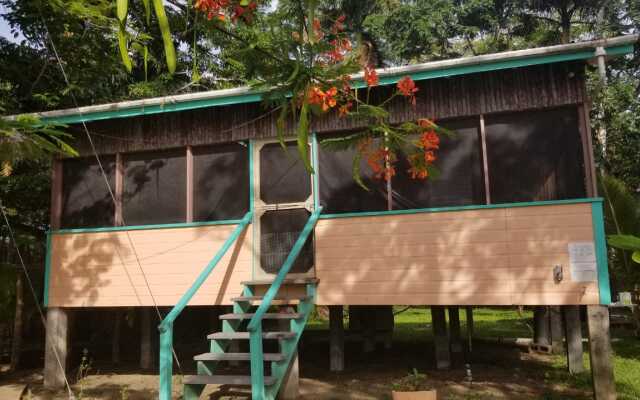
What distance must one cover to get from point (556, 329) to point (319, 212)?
6.26m

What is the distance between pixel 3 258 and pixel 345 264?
8.61 m

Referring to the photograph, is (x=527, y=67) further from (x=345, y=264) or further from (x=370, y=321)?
(x=370, y=321)

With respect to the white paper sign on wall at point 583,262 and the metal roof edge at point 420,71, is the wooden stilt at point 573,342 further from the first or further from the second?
the metal roof edge at point 420,71

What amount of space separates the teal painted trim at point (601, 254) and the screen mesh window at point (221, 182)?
4258 millimetres

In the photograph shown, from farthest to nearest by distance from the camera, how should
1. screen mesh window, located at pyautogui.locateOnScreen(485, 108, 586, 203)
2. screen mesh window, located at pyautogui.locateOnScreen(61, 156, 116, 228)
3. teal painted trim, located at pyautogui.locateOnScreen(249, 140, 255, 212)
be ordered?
screen mesh window, located at pyautogui.locateOnScreen(61, 156, 116, 228) → teal painted trim, located at pyautogui.locateOnScreen(249, 140, 255, 212) → screen mesh window, located at pyautogui.locateOnScreen(485, 108, 586, 203)

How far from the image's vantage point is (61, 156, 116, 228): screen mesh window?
830 centimetres

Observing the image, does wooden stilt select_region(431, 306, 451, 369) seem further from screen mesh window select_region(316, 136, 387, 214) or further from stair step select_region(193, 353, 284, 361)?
stair step select_region(193, 353, 284, 361)

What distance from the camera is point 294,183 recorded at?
7.60 metres

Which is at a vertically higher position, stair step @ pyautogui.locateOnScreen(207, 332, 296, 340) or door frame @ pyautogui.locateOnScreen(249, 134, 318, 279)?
door frame @ pyautogui.locateOnScreen(249, 134, 318, 279)

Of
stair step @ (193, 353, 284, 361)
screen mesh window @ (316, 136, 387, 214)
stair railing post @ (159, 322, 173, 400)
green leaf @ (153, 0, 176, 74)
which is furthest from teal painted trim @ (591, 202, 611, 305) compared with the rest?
green leaf @ (153, 0, 176, 74)

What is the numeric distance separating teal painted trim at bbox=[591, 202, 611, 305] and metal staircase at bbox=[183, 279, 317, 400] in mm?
3213

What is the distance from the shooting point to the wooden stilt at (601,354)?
20.1 ft

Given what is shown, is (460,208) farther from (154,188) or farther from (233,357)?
(154,188)

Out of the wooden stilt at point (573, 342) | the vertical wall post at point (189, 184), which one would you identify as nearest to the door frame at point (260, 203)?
the vertical wall post at point (189, 184)
